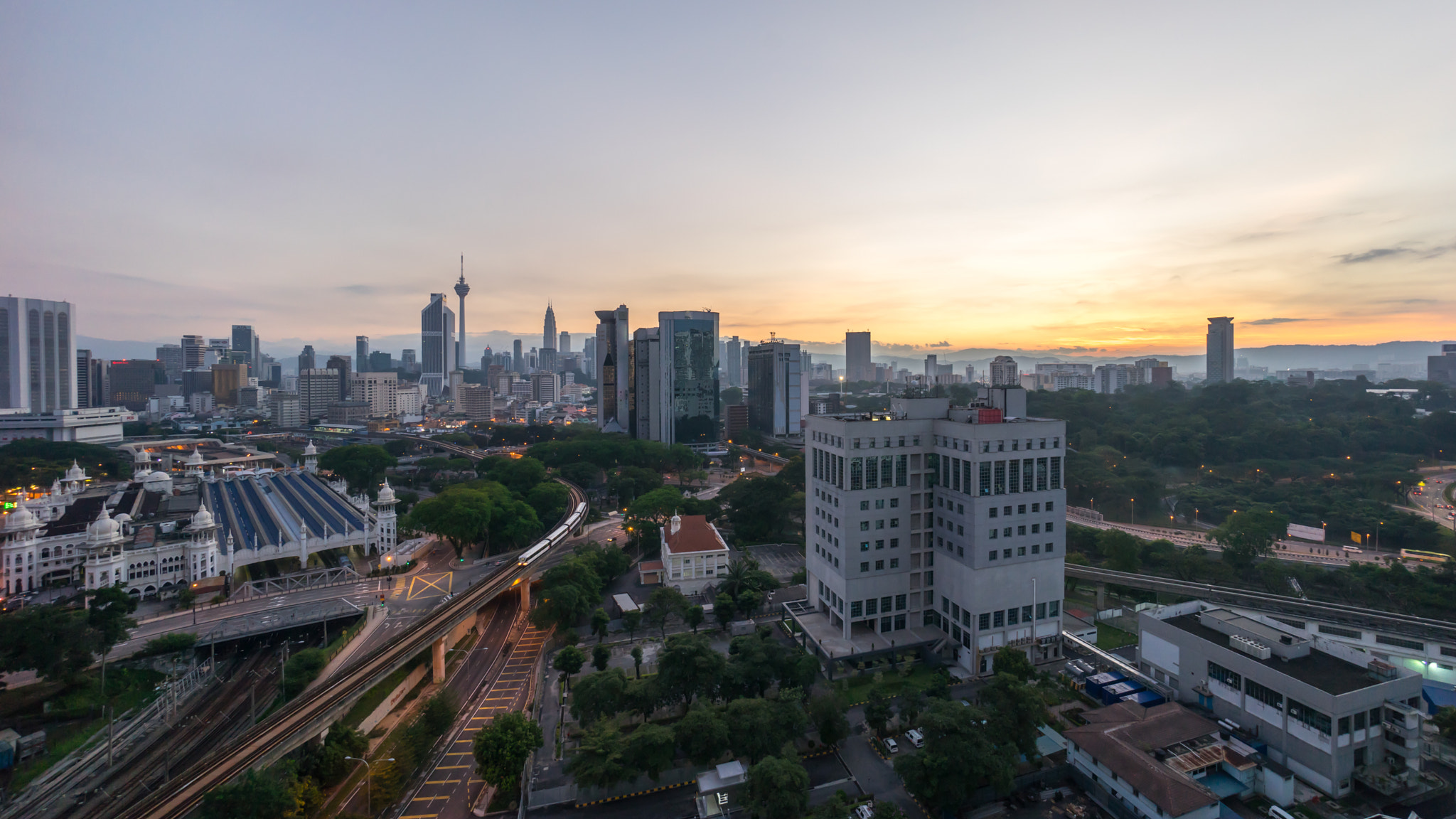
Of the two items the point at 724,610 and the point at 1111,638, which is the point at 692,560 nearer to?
the point at 724,610

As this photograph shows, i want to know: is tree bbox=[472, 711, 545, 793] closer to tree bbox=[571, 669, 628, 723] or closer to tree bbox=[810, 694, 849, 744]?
Result: tree bbox=[571, 669, 628, 723]

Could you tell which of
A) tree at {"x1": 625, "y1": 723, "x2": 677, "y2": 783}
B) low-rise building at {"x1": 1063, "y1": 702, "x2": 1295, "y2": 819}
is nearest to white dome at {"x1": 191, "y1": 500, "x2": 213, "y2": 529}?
tree at {"x1": 625, "y1": 723, "x2": 677, "y2": 783}

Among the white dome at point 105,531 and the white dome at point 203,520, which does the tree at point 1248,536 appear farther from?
the white dome at point 105,531

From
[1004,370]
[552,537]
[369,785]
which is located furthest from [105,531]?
[1004,370]

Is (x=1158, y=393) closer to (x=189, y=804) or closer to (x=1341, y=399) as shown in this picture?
(x=1341, y=399)

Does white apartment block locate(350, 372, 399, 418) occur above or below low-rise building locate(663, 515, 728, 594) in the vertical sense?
above

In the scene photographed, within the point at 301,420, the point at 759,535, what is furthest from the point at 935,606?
the point at 301,420

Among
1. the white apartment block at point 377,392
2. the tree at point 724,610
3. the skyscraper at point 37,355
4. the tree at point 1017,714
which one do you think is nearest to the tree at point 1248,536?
the tree at point 1017,714
